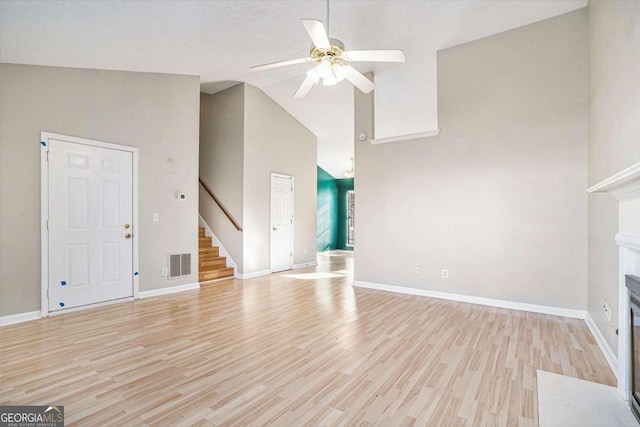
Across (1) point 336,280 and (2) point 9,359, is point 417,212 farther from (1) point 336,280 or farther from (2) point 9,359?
(2) point 9,359

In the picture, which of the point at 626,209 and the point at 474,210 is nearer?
the point at 626,209

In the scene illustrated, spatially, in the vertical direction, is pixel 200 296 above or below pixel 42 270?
below

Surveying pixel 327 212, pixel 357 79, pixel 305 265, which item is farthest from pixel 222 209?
pixel 327 212

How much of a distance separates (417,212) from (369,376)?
3025 mm

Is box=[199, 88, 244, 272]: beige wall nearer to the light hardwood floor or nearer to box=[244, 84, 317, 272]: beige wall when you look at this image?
box=[244, 84, 317, 272]: beige wall

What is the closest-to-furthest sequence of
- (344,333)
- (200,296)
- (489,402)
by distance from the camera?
1. (489,402)
2. (344,333)
3. (200,296)

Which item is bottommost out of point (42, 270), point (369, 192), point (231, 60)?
point (42, 270)

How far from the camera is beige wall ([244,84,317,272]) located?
636 centimetres

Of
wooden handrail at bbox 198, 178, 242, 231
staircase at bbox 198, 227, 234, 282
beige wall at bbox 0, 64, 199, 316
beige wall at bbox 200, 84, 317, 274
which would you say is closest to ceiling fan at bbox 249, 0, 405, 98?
beige wall at bbox 0, 64, 199, 316

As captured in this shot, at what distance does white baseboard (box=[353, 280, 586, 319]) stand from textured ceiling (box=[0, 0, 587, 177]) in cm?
347

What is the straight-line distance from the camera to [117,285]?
14.5 ft

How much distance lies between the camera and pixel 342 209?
11.5 metres

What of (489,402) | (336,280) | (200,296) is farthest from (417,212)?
(200,296)

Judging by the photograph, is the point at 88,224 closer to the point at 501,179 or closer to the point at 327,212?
the point at 501,179
